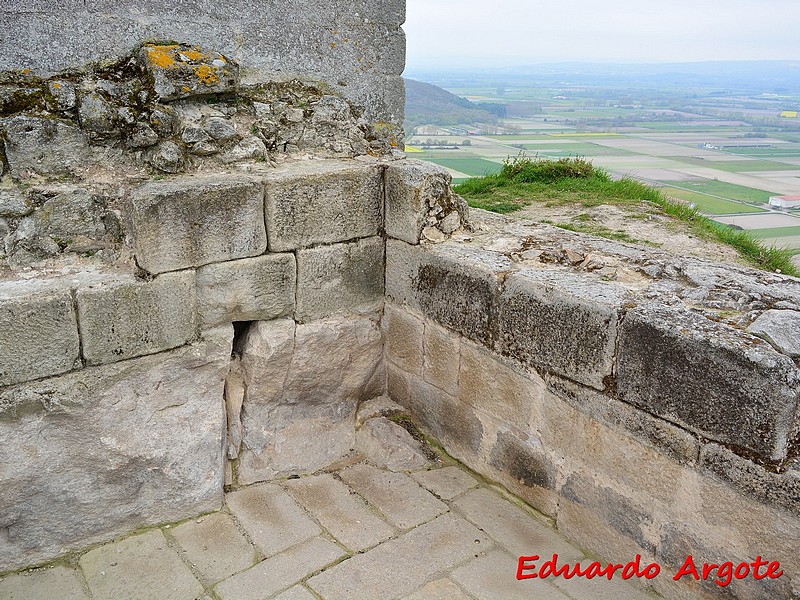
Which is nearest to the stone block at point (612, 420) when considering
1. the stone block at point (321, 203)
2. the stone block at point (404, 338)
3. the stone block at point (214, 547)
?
the stone block at point (404, 338)

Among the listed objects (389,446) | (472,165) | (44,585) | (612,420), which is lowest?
(44,585)

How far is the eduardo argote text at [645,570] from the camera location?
2.33 meters

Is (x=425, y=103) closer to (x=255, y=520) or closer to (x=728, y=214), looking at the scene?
(x=728, y=214)

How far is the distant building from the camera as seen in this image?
8.36 metres

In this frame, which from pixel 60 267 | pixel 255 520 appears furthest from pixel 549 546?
pixel 60 267

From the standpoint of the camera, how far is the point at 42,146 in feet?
9.77

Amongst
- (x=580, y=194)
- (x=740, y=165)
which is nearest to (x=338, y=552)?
(x=580, y=194)

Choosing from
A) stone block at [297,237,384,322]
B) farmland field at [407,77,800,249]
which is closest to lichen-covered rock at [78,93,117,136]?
stone block at [297,237,384,322]

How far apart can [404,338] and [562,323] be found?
44.1 inches

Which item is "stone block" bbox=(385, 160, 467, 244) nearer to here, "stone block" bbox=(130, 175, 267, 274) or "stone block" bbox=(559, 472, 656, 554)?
"stone block" bbox=(130, 175, 267, 274)

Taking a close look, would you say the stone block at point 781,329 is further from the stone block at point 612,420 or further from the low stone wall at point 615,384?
the stone block at point 612,420

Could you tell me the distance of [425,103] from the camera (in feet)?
50.9

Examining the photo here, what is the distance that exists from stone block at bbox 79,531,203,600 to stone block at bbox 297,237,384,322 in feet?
4.07

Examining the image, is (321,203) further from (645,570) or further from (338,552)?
(645,570)
